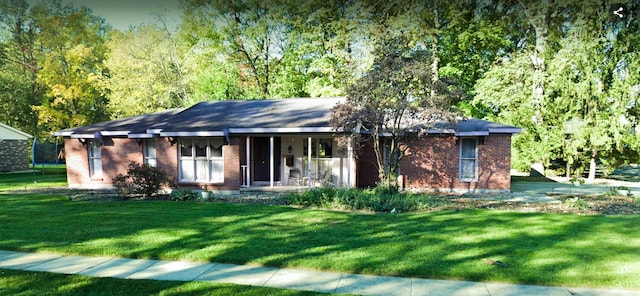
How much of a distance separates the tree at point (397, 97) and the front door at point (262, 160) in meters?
5.09

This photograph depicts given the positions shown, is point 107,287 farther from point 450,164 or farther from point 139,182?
point 450,164

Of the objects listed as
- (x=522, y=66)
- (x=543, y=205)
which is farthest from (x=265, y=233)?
(x=522, y=66)

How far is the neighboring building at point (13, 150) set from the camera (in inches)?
914

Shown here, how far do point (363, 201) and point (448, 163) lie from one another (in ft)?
18.0

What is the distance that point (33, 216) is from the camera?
8531 millimetres

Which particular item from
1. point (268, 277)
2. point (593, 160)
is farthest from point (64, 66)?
point (593, 160)

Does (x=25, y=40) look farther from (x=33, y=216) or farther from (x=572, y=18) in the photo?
(x=572, y=18)

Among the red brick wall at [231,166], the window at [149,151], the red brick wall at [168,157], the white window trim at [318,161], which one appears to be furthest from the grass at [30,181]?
the white window trim at [318,161]

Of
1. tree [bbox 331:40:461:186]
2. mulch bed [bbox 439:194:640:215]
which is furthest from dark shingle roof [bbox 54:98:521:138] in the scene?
mulch bed [bbox 439:194:640:215]

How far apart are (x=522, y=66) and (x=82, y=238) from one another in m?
20.1

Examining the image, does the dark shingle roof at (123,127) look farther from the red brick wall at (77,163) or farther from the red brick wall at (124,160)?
the red brick wall at (77,163)

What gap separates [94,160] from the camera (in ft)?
48.5

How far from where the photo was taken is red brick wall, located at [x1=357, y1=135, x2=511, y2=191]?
43.4 feet

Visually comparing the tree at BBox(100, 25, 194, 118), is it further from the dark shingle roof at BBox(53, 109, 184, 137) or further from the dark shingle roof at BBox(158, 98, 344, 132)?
the dark shingle roof at BBox(158, 98, 344, 132)
